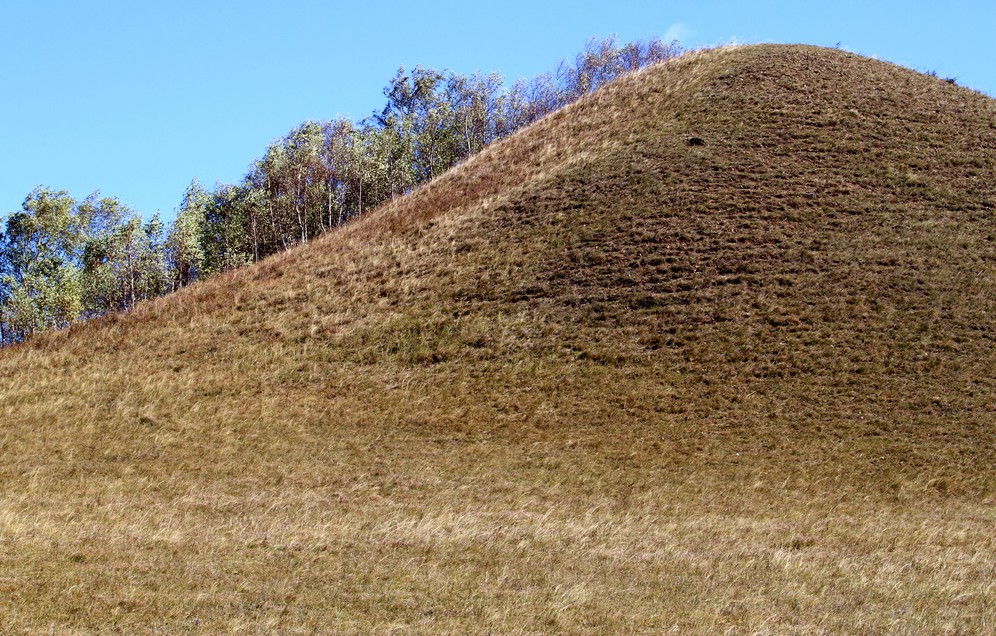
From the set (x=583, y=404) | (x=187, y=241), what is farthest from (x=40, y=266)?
(x=583, y=404)

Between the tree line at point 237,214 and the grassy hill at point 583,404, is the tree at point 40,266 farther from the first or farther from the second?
the grassy hill at point 583,404

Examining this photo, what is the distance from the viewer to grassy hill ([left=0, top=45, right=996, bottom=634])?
10562 mm

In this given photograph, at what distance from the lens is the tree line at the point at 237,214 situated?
198ft

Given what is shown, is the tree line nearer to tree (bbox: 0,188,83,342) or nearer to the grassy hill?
tree (bbox: 0,188,83,342)

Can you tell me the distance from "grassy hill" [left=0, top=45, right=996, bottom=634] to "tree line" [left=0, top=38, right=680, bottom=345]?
2222 centimetres

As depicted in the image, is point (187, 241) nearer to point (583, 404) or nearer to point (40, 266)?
point (40, 266)

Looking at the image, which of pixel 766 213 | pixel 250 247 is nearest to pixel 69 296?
pixel 250 247

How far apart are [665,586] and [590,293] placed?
18.3 m

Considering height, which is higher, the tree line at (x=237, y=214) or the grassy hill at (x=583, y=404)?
the tree line at (x=237, y=214)

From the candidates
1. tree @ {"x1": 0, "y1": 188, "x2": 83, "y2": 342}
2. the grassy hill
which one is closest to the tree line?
tree @ {"x1": 0, "y1": 188, "x2": 83, "y2": 342}

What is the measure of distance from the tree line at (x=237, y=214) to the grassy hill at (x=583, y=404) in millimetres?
22224

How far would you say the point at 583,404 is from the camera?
22.8m

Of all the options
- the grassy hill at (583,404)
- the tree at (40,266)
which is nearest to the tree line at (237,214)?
the tree at (40,266)

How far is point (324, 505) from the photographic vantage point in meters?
16.6
